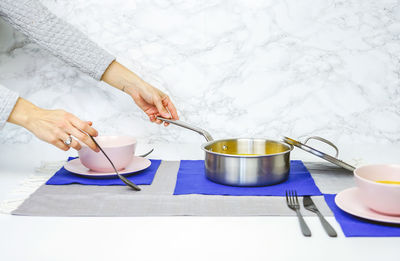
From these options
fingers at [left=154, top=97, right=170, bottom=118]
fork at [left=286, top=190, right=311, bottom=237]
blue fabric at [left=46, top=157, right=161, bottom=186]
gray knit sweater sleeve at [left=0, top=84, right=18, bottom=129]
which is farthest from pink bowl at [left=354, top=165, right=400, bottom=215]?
gray knit sweater sleeve at [left=0, top=84, right=18, bottom=129]

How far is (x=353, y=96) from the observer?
1.50 m

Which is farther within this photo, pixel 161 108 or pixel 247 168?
pixel 161 108

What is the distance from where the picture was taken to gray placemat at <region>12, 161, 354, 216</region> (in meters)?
0.89

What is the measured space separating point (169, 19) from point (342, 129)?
27.2 inches

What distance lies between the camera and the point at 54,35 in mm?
1277

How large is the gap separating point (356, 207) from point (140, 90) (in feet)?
2.36

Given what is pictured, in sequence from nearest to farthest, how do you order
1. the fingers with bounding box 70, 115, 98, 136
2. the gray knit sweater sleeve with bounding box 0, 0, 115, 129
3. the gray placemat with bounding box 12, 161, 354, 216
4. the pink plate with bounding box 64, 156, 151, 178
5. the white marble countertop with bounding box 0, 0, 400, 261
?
the gray placemat with bounding box 12, 161, 354, 216 → the fingers with bounding box 70, 115, 98, 136 → the pink plate with bounding box 64, 156, 151, 178 → the gray knit sweater sleeve with bounding box 0, 0, 115, 129 → the white marble countertop with bounding box 0, 0, 400, 261

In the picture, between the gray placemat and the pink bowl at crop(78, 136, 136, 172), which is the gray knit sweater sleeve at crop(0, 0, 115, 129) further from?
the gray placemat

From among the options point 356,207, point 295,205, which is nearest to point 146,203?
point 295,205

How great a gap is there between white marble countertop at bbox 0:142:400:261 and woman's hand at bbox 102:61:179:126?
508 mm

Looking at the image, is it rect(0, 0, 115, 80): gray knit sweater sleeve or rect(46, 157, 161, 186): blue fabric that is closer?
rect(46, 157, 161, 186): blue fabric

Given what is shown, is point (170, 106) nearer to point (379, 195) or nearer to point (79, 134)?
point (79, 134)

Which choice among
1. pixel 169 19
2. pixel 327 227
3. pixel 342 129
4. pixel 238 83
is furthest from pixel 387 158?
pixel 169 19

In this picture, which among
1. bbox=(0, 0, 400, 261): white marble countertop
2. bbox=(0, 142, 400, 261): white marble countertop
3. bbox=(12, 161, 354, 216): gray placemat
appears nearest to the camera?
bbox=(0, 142, 400, 261): white marble countertop
